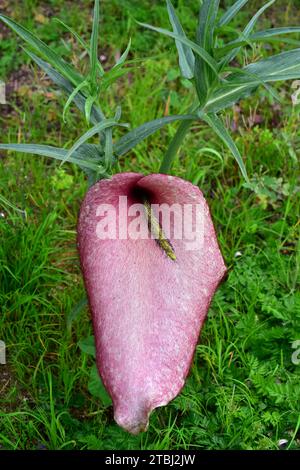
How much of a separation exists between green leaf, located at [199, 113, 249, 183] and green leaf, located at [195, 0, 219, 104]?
38 mm

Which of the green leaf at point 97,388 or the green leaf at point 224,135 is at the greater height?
the green leaf at point 224,135

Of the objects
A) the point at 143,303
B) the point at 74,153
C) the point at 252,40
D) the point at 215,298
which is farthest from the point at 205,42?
the point at 215,298

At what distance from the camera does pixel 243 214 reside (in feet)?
6.01

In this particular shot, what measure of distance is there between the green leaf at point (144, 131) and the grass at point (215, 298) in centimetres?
38

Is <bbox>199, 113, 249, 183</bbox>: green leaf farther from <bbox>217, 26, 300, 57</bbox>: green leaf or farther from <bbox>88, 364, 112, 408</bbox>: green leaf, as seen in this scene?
<bbox>88, 364, 112, 408</bbox>: green leaf

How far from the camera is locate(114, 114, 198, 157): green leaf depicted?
117 cm

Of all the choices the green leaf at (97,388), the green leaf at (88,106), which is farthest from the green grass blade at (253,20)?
the green leaf at (97,388)

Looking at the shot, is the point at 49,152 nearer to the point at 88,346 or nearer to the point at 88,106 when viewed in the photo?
the point at 88,106

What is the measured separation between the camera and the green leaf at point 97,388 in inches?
54.9

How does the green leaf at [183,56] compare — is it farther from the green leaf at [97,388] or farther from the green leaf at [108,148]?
the green leaf at [97,388]

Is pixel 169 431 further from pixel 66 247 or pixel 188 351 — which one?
pixel 66 247

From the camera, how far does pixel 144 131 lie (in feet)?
3.89

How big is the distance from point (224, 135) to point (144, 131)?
0.15 m
